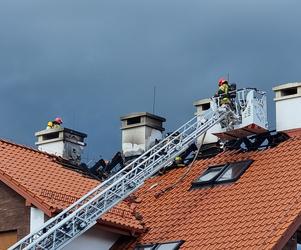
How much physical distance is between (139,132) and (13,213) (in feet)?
22.9

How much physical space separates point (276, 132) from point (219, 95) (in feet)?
6.25

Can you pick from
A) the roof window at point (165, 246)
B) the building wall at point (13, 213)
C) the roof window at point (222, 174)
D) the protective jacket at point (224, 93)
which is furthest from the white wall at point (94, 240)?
the protective jacket at point (224, 93)

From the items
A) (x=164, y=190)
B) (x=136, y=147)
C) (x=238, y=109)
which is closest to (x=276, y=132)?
(x=238, y=109)

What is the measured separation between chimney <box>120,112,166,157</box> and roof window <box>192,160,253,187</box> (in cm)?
403

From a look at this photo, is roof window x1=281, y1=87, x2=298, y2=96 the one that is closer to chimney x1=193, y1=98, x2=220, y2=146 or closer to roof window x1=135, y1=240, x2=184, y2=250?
chimney x1=193, y1=98, x2=220, y2=146

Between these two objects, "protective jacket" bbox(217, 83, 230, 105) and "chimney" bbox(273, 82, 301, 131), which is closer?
"chimney" bbox(273, 82, 301, 131)

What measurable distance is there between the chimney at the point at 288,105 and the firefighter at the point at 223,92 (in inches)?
47.8

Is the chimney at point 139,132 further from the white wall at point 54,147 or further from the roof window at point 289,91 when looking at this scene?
the roof window at point 289,91

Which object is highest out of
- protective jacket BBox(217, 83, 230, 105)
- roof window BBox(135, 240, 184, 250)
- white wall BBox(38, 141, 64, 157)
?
protective jacket BBox(217, 83, 230, 105)

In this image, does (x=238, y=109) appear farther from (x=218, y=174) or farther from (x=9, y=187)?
(x=9, y=187)

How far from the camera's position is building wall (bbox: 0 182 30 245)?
70.9ft

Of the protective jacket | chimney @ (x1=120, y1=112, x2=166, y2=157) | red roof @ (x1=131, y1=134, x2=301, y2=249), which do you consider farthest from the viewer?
chimney @ (x1=120, y1=112, x2=166, y2=157)

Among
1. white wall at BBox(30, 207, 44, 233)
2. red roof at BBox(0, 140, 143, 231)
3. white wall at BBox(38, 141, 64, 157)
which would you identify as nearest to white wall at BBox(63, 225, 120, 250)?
red roof at BBox(0, 140, 143, 231)

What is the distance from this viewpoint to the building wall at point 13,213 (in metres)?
21.6
